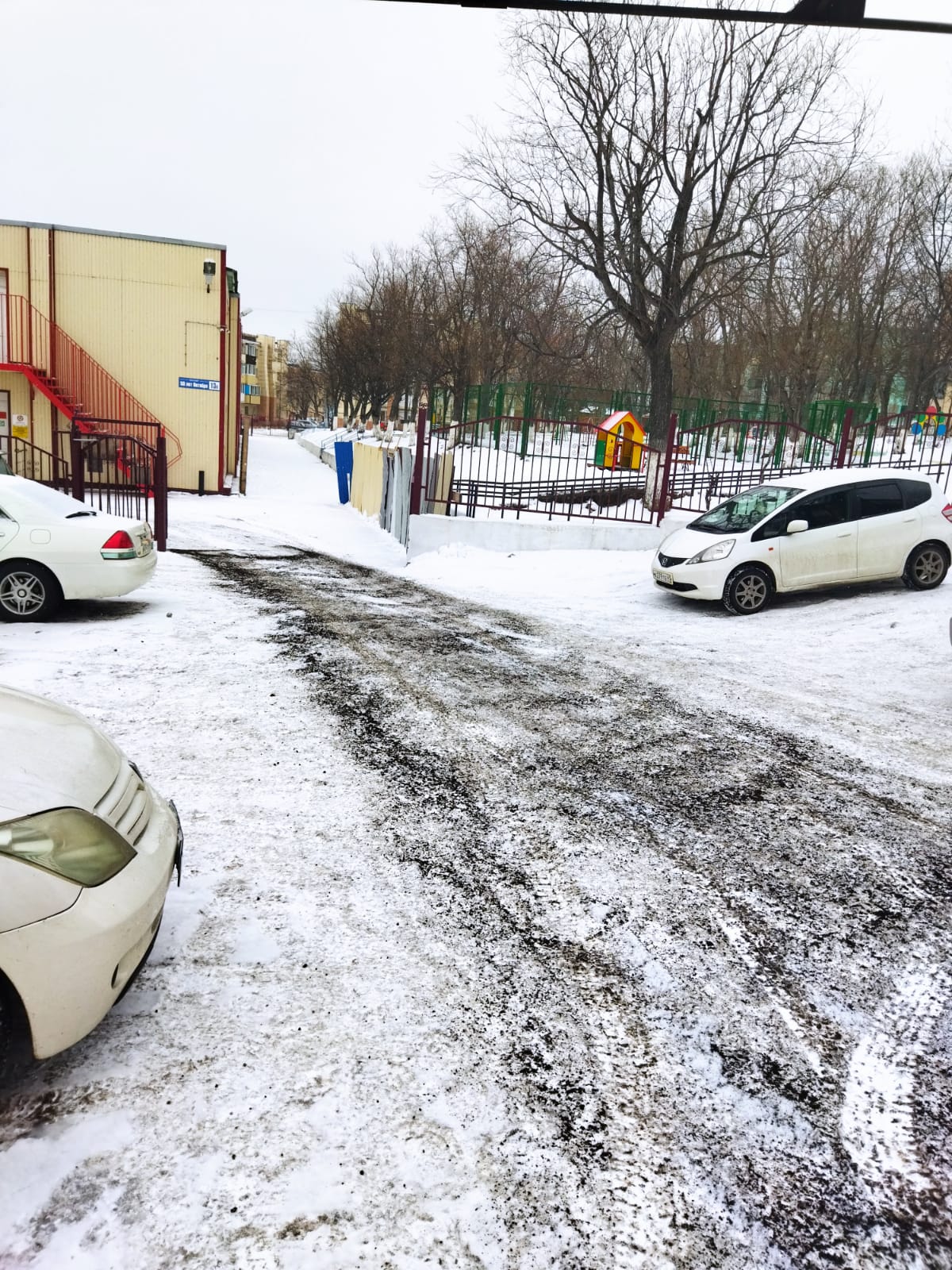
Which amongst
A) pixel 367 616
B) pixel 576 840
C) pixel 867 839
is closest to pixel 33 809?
pixel 576 840

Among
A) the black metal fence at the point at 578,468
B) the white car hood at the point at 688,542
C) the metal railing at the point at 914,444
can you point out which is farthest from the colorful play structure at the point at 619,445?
the white car hood at the point at 688,542

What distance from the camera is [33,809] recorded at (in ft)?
7.95

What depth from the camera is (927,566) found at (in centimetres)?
1104

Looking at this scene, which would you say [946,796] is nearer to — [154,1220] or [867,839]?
[867,839]

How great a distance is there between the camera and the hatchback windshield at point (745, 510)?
1087cm

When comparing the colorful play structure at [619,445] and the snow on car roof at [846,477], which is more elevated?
the colorful play structure at [619,445]

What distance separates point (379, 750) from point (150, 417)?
20444mm

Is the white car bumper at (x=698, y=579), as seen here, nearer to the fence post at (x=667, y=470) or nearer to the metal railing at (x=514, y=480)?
the fence post at (x=667, y=470)

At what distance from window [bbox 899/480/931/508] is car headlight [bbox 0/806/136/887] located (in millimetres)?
11108

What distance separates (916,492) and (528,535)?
6.45 m

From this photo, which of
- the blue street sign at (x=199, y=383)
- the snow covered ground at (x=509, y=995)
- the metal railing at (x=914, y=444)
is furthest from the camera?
the blue street sign at (x=199, y=383)

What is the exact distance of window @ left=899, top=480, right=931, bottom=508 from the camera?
Result: 10.9 metres

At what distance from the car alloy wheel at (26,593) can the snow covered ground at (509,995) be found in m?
1.69

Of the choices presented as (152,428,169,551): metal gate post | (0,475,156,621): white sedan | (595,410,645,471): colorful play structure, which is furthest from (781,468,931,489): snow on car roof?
(152,428,169,551): metal gate post
